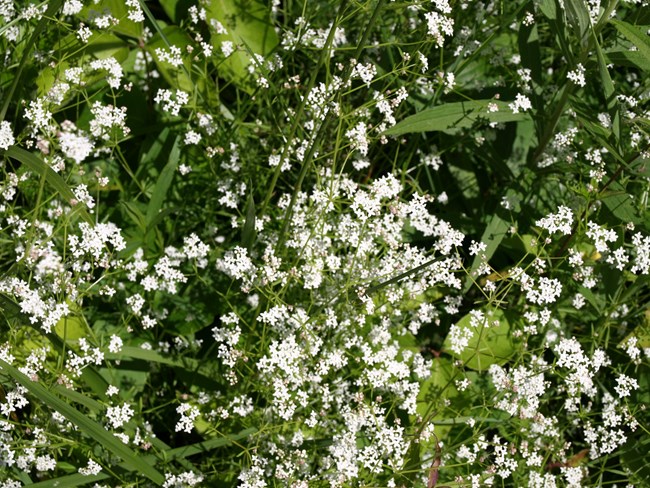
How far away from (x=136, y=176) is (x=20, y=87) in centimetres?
57

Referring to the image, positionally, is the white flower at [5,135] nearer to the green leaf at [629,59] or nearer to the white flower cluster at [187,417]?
the white flower cluster at [187,417]

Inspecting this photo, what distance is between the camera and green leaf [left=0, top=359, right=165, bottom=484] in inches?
92.8

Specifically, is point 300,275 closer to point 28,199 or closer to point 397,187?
point 397,187

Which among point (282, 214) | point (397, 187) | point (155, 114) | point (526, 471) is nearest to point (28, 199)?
point (155, 114)

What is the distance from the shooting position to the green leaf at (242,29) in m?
3.26

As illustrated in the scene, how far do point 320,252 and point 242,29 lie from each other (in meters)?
1.10

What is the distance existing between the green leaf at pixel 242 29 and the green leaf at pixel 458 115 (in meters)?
0.79

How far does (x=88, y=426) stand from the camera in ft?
8.04

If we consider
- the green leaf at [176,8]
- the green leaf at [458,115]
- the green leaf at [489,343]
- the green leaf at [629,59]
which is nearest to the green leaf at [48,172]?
the green leaf at [176,8]

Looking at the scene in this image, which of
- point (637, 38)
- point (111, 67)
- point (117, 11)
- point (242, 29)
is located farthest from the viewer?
point (242, 29)

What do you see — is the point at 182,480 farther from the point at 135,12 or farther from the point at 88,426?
the point at 135,12

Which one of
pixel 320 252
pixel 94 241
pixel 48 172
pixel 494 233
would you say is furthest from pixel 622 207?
pixel 48 172

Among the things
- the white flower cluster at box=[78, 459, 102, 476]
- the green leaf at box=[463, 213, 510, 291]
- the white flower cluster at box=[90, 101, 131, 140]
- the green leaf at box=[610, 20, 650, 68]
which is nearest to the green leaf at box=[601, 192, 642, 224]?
the green leaf at box=[463, 213, 510, 291]

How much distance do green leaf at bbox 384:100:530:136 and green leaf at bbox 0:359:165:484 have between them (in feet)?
5.13
